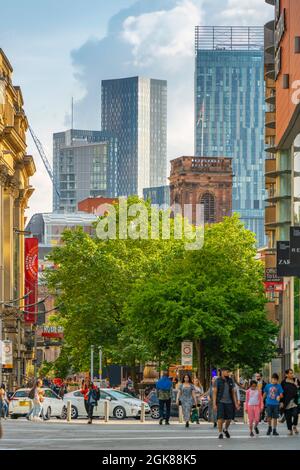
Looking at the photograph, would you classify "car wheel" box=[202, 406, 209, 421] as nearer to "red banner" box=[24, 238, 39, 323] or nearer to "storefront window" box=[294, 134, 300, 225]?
"storefront window" box=[294, 134, 300, 225]

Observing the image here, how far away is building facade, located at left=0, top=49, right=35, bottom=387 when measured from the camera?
109125 mm

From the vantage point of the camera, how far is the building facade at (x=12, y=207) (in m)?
109

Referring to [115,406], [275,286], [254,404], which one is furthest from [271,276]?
[254,404]

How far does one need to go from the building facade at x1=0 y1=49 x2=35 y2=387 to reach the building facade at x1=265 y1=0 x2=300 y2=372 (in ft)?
57.3

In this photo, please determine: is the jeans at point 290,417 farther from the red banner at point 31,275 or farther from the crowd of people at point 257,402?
the red banner at point 31,275

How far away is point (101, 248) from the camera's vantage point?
359ft

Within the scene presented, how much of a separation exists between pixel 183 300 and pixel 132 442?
47476 millimetres

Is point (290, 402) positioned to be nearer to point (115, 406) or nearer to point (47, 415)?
point (47, 415)

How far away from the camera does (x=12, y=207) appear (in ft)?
386

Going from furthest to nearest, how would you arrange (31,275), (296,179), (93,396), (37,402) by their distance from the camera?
(31,275), (296,179), (37,402), (93,396)

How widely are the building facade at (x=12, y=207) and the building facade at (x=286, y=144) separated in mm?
17465

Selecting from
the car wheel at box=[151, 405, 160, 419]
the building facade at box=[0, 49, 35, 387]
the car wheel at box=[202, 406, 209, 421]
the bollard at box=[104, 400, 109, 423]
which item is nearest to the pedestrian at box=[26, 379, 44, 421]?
the bollard at box=[104, 400, 109, 423]

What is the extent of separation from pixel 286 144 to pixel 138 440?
201 ft
